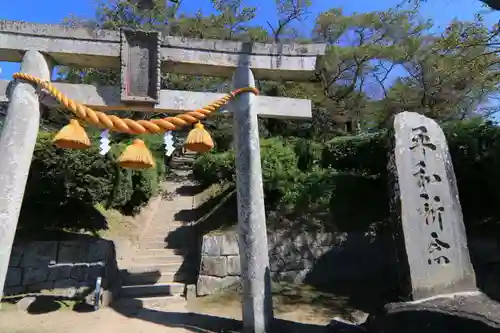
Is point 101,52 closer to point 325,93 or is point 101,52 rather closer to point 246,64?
point 246,64

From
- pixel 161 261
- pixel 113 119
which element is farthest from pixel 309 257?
pixel 113 119

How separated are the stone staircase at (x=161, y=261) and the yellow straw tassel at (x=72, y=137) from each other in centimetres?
378

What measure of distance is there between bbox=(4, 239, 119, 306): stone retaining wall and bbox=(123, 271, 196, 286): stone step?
524mm

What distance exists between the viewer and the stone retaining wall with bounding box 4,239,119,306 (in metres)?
7.59

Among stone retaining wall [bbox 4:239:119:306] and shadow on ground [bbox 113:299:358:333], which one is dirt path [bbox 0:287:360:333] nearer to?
shadow on ground [bbox 113:299:358:333]

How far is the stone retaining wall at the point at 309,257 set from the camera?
8.25 metres

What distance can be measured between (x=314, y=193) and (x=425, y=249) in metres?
5.15

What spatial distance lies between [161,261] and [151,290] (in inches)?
60.1

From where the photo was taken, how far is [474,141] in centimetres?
773

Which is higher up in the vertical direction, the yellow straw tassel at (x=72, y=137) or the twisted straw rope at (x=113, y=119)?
the twisted straw rope at (x=113, y=119)

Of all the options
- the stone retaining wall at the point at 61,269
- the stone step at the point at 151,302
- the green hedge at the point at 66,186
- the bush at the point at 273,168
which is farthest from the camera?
the bush at the point at 273,168

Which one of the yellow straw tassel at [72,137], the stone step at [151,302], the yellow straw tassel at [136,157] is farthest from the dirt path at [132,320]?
the yellow straw tassel at [72,137]

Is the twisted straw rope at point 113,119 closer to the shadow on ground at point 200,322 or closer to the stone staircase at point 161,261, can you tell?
the shadow on ground at point 200,322

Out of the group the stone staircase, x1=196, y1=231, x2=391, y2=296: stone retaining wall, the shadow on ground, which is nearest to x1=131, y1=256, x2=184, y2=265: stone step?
the stone staircase
